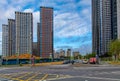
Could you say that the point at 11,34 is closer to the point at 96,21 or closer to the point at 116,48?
the point at 96,21

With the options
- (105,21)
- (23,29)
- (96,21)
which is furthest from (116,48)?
(23,29)

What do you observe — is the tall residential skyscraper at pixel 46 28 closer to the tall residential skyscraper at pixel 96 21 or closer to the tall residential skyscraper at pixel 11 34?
the tall residential skyscraper at pixel 11 34

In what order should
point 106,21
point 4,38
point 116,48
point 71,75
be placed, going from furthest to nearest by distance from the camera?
point 106,21 → point 4,38 → point 116,48 → point 71,75

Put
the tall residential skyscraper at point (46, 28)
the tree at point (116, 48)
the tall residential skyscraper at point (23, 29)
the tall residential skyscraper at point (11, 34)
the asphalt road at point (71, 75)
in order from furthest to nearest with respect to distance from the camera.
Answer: the tree at point (116, 48), the tall residential skyscraper at point (11, 34), the tall residential skyscraper at point (46, 28), the tall residential skyscraper at point (23, 29), the asphalt road at point (71, 75)

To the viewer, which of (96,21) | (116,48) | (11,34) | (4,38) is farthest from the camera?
(96,21)

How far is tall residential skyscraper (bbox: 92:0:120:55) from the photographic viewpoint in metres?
124

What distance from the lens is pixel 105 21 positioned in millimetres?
127500

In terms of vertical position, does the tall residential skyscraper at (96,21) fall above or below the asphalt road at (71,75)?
above

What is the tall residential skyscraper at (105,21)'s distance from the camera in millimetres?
124312

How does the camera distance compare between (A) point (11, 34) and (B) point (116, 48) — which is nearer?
(A) point (11, 34)

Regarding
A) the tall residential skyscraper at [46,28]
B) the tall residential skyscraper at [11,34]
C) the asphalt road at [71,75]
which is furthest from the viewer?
the tall residential skyscraper at [11,34]

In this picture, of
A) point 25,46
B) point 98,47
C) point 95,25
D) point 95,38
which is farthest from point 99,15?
point 25,46

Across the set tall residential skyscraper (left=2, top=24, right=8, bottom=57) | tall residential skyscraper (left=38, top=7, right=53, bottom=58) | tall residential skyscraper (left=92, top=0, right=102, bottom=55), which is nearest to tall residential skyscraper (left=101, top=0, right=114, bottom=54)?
tall residential skyscraper (left=92, top=0, right=102, bottom=55)

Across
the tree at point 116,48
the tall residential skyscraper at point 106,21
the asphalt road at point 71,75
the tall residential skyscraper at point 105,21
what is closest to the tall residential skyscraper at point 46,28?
the tree at point 116,48
